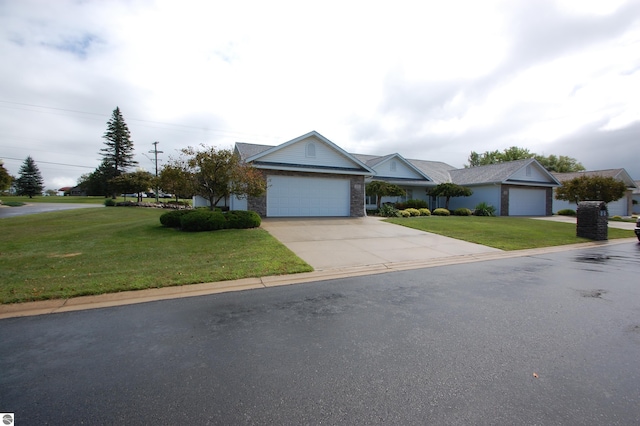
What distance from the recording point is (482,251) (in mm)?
9852

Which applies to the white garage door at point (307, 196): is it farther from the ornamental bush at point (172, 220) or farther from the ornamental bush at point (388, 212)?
the ornamental bush at point (172, 220)

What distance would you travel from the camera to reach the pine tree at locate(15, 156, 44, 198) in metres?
62.0

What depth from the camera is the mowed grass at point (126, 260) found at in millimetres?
5641

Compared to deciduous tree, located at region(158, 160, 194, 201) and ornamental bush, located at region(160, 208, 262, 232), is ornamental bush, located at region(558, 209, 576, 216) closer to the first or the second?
ornamental bush, located at region(160, 208, 262, 232)

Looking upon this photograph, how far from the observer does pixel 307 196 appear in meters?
18.7

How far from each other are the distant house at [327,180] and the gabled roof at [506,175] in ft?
0.29

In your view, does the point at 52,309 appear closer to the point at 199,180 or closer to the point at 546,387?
the point at 546,387

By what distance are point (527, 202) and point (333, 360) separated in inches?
1180

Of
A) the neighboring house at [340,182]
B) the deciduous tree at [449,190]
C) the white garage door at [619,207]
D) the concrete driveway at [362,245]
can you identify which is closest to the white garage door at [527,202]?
the neighboring house at [340,182]

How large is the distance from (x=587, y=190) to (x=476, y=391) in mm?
30289

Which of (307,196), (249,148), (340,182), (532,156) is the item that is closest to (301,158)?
(307,196)

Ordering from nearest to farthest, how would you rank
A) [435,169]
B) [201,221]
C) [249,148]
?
[201,221] → [249,148] → [435,169]

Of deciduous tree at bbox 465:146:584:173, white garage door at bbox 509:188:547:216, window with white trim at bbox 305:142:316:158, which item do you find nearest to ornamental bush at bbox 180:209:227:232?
window with white trim at bbox 305:142:316:158

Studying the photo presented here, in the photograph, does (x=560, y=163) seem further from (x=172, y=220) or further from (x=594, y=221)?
(x=172, y=220)
